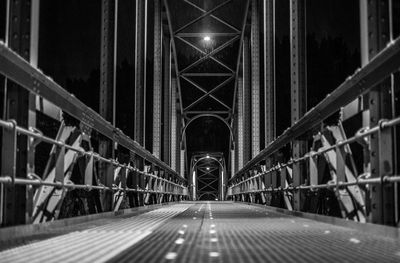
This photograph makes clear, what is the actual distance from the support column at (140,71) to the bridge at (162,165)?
39 millimetres

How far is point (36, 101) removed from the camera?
401 cm

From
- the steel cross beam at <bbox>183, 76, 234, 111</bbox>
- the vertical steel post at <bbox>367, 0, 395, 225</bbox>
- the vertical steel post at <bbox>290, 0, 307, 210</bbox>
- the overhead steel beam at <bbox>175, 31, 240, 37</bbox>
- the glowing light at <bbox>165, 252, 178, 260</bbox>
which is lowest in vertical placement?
the glowing light at <bbox>165, 252, 178, 260</bbox>

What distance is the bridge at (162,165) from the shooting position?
328 cm

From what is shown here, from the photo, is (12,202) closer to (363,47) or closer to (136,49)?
(363,47)

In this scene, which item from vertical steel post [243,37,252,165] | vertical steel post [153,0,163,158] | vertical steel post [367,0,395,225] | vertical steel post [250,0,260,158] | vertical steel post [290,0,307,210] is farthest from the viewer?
vertical steel post [243,37,252,165]

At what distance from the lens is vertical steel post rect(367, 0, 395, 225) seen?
3.53 meters

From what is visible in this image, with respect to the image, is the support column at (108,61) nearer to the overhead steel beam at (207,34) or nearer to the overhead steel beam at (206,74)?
the overhead steel beam at (207,34)

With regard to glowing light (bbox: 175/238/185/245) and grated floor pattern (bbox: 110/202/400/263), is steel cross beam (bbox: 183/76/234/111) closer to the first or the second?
grated floor pattern (bbox: 110/202/400/263)

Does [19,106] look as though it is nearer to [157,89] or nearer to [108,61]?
[108,61]

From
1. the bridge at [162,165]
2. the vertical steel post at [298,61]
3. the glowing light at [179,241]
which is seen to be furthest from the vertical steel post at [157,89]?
the glowing light at [179,241]

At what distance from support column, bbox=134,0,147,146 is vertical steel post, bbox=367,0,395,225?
27.0 feet

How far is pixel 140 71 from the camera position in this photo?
41.5 feet

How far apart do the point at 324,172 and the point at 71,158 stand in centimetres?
231

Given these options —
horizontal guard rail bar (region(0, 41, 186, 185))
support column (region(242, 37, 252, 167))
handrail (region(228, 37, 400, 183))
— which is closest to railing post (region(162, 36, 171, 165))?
support column (region(242, 37, 252, 167))
